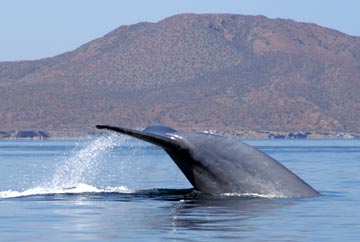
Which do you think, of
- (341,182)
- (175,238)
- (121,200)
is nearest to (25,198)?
(121,200)

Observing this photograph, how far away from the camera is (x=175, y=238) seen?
1576cm

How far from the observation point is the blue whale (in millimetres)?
19188

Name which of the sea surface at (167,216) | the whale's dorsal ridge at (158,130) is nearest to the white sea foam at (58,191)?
the sea surface at (167,216)

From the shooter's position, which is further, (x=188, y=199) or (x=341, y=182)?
(x=341, y=182)

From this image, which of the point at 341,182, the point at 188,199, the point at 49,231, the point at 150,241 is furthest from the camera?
the point at 341,182

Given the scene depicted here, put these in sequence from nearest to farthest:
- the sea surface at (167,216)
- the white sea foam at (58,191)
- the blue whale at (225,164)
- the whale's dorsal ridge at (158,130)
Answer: the sea surface at (167,216), the whale's dorsal ridge at (158,130), the blue whale at (225,164), the white sea foam at (58,191)

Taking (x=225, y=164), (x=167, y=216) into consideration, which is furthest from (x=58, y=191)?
Result: (x=225, y=164)

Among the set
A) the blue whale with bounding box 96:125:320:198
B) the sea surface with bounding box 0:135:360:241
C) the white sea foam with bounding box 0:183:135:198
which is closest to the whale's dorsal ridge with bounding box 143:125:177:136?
the blue whale with bounding box 96:125:320:198

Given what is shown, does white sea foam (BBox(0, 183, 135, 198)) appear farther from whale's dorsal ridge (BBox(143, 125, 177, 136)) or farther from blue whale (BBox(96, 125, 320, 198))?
whale's dorsal ridge (BBox(143, 125, 177, 136))

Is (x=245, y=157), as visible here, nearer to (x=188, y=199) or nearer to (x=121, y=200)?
(x=188, y=199)

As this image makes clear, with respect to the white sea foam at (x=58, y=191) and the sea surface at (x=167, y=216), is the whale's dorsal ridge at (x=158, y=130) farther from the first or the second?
the white sea foam at (x=58, y=191)

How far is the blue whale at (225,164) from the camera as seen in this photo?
19.2m

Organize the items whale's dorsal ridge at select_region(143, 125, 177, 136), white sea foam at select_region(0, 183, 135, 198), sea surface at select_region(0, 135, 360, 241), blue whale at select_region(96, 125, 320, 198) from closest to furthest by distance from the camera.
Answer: sea surface at select_region(0, 135, 360, 241), whale's dorsal ridge at select_region(143, 125, 177, 136), blue whale at select_region(96, 125, 320, 198), white sea foam at select_region(0, 183, 135, 198)

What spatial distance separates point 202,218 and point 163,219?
69 cm
